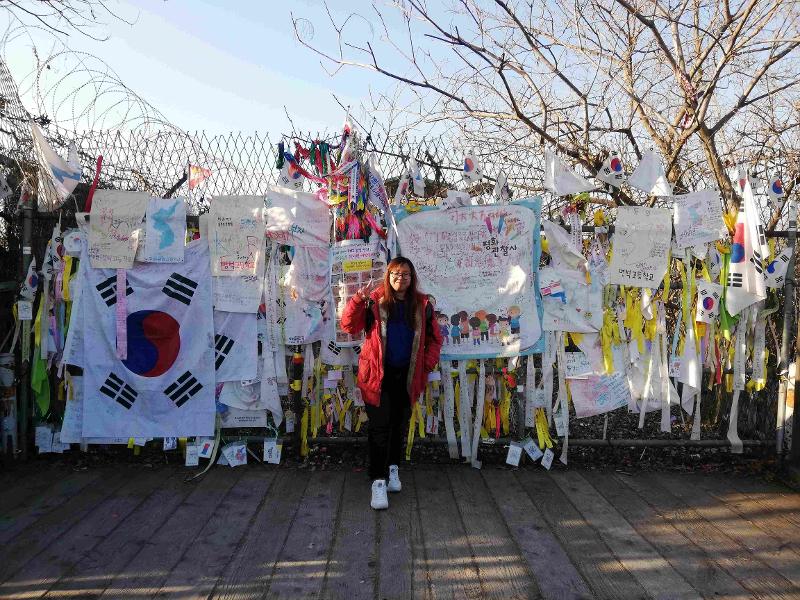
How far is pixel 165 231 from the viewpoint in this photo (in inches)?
177

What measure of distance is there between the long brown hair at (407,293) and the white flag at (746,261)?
7.67 feet

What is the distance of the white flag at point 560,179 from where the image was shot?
173 inches

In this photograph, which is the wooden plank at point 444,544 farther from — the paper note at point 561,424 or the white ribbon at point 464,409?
the paper note at point 561,424

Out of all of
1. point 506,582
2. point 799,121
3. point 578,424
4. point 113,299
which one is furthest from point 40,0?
point 799,121

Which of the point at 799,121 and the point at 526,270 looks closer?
the point at 526,270

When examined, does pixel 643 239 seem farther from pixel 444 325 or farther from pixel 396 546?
pixel 396 546

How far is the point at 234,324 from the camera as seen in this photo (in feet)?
15.0

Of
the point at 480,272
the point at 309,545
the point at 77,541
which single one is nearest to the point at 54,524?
the point at 77,541

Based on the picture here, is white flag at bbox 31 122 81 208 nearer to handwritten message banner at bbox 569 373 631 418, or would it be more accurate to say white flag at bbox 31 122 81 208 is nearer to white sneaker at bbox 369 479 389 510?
white sneaker at bbox 369 479 389 510

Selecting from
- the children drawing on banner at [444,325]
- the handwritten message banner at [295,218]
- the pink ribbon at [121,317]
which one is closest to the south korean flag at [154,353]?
the pink ribbon at [121,317]

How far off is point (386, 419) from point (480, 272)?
130 centimetres

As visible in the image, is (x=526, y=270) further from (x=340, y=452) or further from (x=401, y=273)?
(x=340, y=452)

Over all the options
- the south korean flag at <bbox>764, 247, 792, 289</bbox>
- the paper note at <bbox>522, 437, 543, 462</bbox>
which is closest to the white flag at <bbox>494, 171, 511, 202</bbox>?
the paper note at <bbox>522, 437, 543, 462</bbox>

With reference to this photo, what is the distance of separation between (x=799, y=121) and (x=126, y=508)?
6416 millimetres
